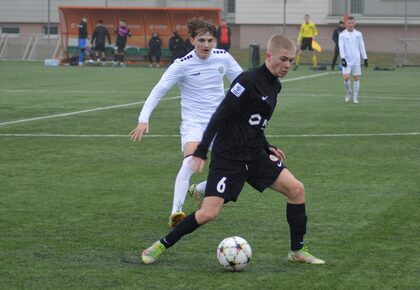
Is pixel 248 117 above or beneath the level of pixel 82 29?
above

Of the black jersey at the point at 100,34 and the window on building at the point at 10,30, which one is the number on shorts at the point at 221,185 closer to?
the black jersey at the point at 100,34

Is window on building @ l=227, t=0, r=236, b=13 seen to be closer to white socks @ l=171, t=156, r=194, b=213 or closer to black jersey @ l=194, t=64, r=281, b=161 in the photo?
white socks @ l=171, t=156, r=194, b=213

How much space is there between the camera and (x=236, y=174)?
765cm

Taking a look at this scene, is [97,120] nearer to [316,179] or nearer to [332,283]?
[316,179]

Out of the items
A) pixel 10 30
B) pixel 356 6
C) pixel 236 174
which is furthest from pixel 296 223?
pixel 10 30

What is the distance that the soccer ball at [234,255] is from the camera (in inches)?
293

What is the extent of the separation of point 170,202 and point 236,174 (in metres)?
3.03

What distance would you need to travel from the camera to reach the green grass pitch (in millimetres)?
7406

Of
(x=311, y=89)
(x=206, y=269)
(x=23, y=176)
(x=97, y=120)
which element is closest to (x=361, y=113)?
(x=97, y=120)

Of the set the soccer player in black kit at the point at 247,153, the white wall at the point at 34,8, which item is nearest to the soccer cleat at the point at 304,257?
the soccer player in black kit at the point at 247,153

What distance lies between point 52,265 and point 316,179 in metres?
5.06

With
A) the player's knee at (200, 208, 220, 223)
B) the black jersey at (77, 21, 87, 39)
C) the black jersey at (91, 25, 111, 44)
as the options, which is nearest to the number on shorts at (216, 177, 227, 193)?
the player's knee at (200, 208, 220, 223)

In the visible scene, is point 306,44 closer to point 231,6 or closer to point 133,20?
point 133,20

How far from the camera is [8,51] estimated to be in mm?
51812
